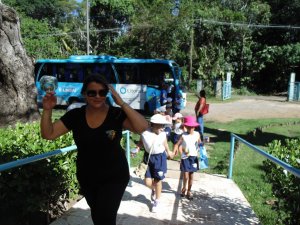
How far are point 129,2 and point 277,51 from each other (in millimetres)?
15942

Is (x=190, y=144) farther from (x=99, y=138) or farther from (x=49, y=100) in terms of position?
(x=49, y=100)

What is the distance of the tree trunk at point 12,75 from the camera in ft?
21.8

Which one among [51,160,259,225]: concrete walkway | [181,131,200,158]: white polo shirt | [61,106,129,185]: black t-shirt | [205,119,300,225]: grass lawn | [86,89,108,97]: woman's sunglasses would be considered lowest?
[205,119,300,225]: grass lawn

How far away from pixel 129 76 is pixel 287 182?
45.6ft

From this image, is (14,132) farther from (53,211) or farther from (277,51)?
(277,51)

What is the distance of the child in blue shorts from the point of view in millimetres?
4352

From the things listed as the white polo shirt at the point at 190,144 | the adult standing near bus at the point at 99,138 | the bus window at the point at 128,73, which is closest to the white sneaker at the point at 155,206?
the white polo shirt at the point at 190,144

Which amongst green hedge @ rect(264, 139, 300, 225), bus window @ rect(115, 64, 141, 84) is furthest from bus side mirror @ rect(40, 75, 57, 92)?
bus window @ rect(115, 64, 141, 84)

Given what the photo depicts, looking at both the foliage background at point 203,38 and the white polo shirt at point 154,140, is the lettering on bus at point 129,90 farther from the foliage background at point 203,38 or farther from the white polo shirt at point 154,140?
the foliage background at point 203,38

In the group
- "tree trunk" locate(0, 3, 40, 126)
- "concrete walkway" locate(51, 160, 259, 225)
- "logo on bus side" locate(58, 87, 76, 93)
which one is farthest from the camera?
"logo on bus side" locate(58, 87, 76, 93)

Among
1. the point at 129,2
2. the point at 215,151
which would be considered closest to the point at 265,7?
the point at 129,2

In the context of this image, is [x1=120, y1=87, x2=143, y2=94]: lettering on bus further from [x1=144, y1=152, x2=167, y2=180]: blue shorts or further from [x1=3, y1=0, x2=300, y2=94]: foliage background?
[x1=3, y1=0, x2=300, y2=94]: foliage background

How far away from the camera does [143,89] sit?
53.6ft

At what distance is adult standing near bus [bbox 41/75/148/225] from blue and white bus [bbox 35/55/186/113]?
12812mm
